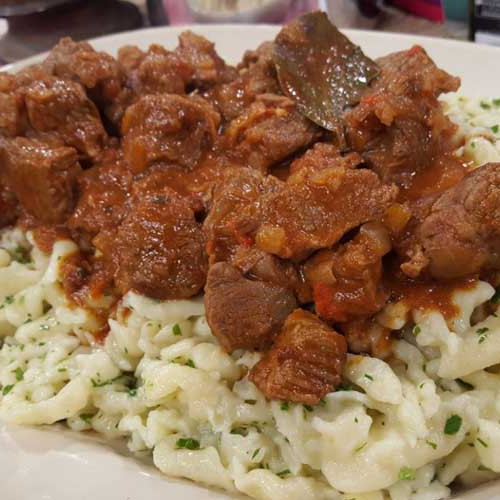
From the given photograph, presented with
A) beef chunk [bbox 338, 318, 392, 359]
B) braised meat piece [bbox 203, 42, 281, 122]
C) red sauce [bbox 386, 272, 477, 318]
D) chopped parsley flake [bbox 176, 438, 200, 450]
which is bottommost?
chopped parsley flake [bbox 176, 438, 200, 450]

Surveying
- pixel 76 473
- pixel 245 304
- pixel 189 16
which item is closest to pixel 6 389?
pixel 76 473

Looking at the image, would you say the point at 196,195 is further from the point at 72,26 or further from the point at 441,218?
the point at 72,26

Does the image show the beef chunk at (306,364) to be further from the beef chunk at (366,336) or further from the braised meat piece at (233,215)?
the braised meat piece at (233,215)

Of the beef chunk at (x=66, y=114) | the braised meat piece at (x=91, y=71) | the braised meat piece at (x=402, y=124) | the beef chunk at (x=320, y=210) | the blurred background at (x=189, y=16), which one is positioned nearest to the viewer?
the beef chunk at (x=320, y=210)

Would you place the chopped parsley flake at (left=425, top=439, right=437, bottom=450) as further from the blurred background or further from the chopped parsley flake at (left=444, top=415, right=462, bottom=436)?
the blurred background

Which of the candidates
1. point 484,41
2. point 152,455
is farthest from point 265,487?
point 484,41

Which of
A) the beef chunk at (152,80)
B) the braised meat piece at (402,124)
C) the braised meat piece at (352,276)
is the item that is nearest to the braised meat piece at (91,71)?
the beef chunk at (152,80)

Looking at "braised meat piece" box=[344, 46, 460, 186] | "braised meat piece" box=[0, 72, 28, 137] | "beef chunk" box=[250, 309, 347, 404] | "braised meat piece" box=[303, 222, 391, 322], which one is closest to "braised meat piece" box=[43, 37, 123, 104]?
"braised meat piece" box=[0, 72, 28, 137]
